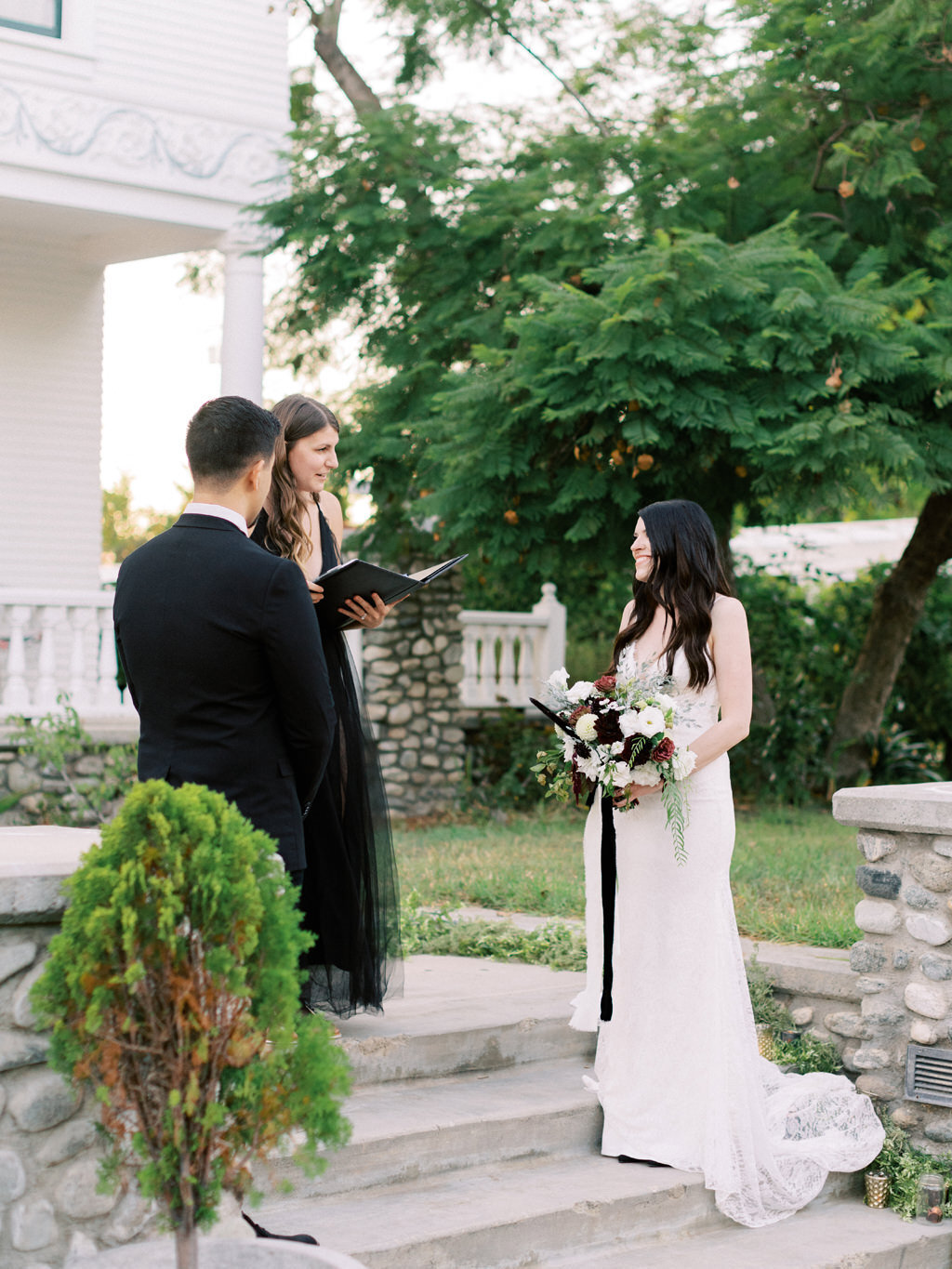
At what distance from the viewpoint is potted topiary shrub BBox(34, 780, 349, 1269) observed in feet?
8.18

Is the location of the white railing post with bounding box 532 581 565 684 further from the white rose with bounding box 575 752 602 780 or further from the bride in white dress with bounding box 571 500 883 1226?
the white rose with bounding box 575 752 602 780

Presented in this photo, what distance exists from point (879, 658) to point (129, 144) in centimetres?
788

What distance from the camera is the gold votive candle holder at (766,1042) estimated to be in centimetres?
540

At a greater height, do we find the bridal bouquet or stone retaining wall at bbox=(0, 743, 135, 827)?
the bridal bouquet

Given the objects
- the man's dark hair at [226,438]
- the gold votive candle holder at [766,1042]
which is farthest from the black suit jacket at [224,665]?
the gold votive candle holder at [766,1042]

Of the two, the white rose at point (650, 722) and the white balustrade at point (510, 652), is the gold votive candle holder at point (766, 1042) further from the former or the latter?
the white balustrade at point (510, 652)

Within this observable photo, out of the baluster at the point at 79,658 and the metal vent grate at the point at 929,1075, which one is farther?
the baluster at the point at 79,658

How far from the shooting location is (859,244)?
33.7 ft

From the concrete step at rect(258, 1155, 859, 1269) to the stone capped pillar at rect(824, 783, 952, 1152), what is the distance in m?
1.03

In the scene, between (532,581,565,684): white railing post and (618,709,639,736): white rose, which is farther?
(532,581,565,684): white railing post

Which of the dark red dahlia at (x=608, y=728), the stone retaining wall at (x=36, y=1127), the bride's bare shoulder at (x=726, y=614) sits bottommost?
the stone retaining wall at (x=36, y=1127)

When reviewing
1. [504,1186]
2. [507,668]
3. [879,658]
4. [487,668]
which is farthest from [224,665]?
[879,658]

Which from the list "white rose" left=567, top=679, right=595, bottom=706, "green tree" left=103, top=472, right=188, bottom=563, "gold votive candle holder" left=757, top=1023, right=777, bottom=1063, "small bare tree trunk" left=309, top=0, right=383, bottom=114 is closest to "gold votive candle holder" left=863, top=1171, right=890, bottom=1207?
"gold votive candle holder" left=757, top=1023, right=777, bottom=1063

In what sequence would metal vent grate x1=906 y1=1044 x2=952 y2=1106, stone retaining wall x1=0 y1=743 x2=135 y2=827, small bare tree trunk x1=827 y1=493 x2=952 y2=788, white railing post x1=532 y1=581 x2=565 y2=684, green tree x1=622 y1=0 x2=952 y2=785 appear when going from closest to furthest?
metal vent grate x1=906 y1=1044 x2=952 y2=1106 < green tree x1=622 y1=0 x2=952 y2=785 < stone retaining wall x1=0 y1=743 x2=135 y2=827 < small bare tree trunk x1=827 y1=493 x2=952 y2=788 < white railing post x1=532 y1=581 x2=565 y2=684
